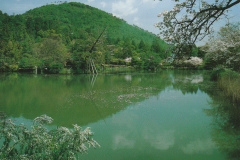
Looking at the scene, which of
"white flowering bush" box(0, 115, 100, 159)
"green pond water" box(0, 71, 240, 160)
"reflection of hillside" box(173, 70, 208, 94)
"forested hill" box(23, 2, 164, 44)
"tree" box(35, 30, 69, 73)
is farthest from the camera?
"forested hill" box(23, 2, 164, 44)

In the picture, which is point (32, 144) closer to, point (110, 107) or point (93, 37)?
point (110, 107)

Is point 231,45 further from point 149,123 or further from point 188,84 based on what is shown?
point 149,123

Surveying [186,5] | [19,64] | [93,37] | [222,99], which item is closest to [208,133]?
[186,5]

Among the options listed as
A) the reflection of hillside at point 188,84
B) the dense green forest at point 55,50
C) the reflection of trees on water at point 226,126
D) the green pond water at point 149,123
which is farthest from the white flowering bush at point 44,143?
the reflection of hillside at point 188,84

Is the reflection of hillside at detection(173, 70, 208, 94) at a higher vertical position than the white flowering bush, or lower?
lower

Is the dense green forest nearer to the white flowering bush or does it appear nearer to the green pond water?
the green pond water

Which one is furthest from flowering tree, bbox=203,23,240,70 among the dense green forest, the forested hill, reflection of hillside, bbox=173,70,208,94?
the forested hill

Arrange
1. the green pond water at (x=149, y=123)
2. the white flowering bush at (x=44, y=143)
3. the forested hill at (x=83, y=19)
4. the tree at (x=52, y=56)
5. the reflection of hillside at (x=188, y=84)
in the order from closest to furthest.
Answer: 1. the white flowering bush at (x=44, y=143)
2. the green pond water at (x=149, y=123)
3. the reflection of hillside at (x=188, y=84)
4. the tree at (x=52, y=56)
5. the forested hill at (x=83, y=19)

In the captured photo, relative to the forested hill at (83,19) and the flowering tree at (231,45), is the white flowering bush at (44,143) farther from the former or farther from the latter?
the forested hill at (83,19)

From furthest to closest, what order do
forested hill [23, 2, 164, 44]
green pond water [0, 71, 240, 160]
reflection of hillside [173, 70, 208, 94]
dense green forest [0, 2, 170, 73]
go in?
forested hill [23, 2, 164, 44], dense green forest [0, 2, 170, 73], reflection of hillside [173, 70, 208, 94], green pond water [0, 71, 240, 160]

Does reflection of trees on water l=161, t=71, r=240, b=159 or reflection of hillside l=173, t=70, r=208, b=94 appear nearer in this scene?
reflection of trees on water l=161, t=71, r=240, b=159

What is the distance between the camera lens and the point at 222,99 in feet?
28.2

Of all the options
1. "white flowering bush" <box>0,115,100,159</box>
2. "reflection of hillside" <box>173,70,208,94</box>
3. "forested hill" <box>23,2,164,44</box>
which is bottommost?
"reflection of hillside" <box>173,70,208,94</box>

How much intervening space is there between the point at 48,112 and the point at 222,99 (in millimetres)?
7155
